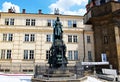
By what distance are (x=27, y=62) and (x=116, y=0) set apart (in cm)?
2362

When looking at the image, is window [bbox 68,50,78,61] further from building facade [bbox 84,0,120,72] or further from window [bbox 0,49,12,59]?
window [bbox 0,49,12,59]

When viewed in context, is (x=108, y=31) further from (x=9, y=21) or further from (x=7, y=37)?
(x=7, y=37)

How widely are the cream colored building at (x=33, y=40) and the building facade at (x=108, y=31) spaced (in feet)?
5.53

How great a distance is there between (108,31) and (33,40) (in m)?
15.5

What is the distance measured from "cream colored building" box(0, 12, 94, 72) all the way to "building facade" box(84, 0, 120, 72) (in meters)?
1.68

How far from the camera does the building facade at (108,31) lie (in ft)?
108

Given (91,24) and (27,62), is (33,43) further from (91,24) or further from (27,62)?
(91,24)

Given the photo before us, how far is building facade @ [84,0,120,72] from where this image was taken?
33.0 metres

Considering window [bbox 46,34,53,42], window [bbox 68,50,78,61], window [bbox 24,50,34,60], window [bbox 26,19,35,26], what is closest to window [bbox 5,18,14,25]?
window [bbox 26,19,35,26]

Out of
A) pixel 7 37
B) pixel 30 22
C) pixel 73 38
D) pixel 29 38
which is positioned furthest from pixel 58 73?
pixel 30 22

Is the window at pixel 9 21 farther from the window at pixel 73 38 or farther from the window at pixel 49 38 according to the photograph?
the window at pixel 73 38

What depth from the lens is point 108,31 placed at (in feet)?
114

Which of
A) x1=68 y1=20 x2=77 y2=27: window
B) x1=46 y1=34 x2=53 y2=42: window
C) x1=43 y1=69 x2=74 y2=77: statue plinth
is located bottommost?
x1=43 y1=69 x2=74 y2=77: statue plinth

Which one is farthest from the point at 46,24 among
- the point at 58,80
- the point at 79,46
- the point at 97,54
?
the point at 58,80
